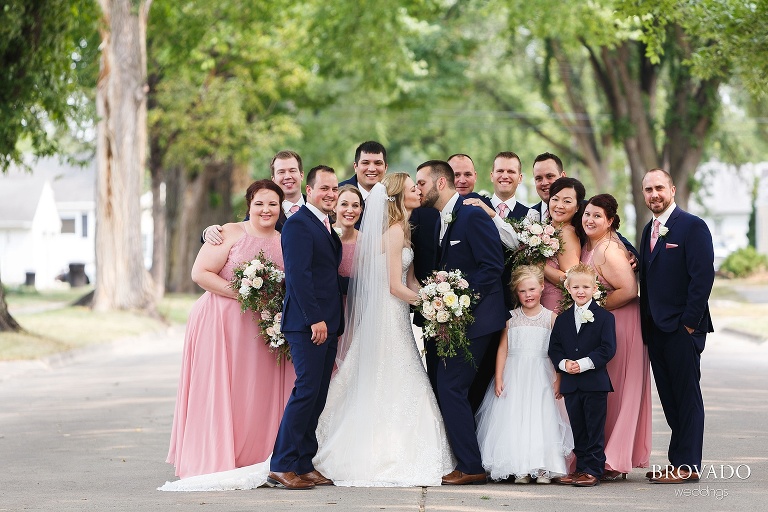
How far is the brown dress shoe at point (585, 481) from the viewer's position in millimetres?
9648

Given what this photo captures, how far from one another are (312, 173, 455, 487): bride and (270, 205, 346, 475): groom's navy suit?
0.99 feet

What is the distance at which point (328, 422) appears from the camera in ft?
33.4

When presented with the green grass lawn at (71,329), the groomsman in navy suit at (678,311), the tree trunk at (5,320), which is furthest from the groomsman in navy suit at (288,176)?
the tree trunk at (5,320)

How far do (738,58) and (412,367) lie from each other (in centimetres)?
1094

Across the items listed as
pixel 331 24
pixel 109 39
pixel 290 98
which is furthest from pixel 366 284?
pixel 290 98

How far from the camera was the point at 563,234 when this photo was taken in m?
10.5

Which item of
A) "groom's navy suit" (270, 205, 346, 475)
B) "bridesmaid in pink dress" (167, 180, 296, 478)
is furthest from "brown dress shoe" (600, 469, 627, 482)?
"bridesmaid in pink dress" (167, 180, 296, 478)

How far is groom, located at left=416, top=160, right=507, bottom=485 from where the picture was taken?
9898 millimetres

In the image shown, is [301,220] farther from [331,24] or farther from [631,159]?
[631,159]

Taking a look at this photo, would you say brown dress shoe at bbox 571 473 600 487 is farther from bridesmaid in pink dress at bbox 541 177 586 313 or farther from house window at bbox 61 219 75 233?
house window at bbox 61 219 75 233

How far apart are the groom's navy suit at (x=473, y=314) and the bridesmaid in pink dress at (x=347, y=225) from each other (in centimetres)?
76

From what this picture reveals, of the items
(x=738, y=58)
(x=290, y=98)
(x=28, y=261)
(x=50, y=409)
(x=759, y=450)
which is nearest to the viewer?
(x=759, y=450)

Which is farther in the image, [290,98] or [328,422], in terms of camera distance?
[290,98]

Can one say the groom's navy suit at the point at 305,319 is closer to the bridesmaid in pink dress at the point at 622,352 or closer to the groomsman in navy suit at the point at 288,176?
the groomsman in navy suit at the point at 288,176
